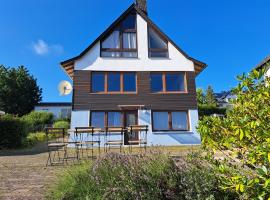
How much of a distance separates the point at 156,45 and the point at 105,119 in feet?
20.9

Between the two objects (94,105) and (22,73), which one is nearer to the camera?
(94,105)

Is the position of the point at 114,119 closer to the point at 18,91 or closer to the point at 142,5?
the point at 142,5

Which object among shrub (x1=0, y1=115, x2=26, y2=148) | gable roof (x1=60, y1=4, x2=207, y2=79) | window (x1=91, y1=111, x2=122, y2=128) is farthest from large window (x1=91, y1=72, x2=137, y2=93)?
shrub (x1=0, y1=115, x2=26, y2=148)

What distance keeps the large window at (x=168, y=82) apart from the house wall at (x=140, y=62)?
0.35 m

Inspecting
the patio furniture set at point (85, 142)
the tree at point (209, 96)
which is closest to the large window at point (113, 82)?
the patio furniture set at point (85, 142)

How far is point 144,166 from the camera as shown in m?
4.09

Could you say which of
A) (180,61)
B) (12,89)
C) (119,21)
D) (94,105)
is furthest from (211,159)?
(12,89)

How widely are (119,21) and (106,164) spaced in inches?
574

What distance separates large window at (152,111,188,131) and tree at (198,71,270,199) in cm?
1298

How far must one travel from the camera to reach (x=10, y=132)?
14.4 m

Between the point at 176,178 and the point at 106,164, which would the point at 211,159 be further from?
the point at 106,164

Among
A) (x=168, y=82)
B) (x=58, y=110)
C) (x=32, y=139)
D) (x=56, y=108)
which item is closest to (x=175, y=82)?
(x=168, y=82)

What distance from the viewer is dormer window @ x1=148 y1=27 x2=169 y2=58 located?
17234 mm

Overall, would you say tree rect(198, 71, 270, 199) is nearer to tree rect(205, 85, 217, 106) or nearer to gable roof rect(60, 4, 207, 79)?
gable roof rect(60, 4, 207, 79)
